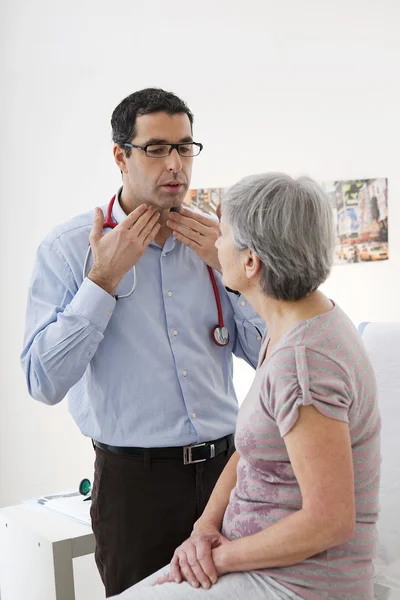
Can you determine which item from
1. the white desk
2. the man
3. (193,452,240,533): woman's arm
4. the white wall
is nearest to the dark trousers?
the man

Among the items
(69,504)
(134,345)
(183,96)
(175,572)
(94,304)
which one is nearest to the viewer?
A: (175,572)

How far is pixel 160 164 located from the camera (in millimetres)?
1757

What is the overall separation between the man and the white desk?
34 cm

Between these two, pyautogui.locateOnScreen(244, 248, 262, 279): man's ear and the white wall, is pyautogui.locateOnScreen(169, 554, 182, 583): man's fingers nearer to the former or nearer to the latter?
pyautogui.locateOnScreen(244, 248, 262, 279): man's ear

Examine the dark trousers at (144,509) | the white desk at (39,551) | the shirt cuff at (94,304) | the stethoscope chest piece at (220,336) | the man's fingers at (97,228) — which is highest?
the man's fingers at (97,228)

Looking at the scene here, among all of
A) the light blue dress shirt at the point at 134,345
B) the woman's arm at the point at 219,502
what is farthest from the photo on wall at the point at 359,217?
the woman's arm at the point at 219,502

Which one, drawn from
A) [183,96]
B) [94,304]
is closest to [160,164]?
[94,304]

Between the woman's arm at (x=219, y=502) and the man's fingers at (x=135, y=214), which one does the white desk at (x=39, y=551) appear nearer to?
the woman's arm at (x=219, y=502)

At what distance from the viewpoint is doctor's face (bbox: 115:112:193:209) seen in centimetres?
176

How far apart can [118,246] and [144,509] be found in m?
0.61

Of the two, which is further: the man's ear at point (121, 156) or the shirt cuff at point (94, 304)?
the man's ear at point (121, 156)

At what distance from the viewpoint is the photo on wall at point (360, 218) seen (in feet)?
11.2

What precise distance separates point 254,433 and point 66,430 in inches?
83.5

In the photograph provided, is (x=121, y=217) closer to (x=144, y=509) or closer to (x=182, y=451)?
(x=182, y=451)
